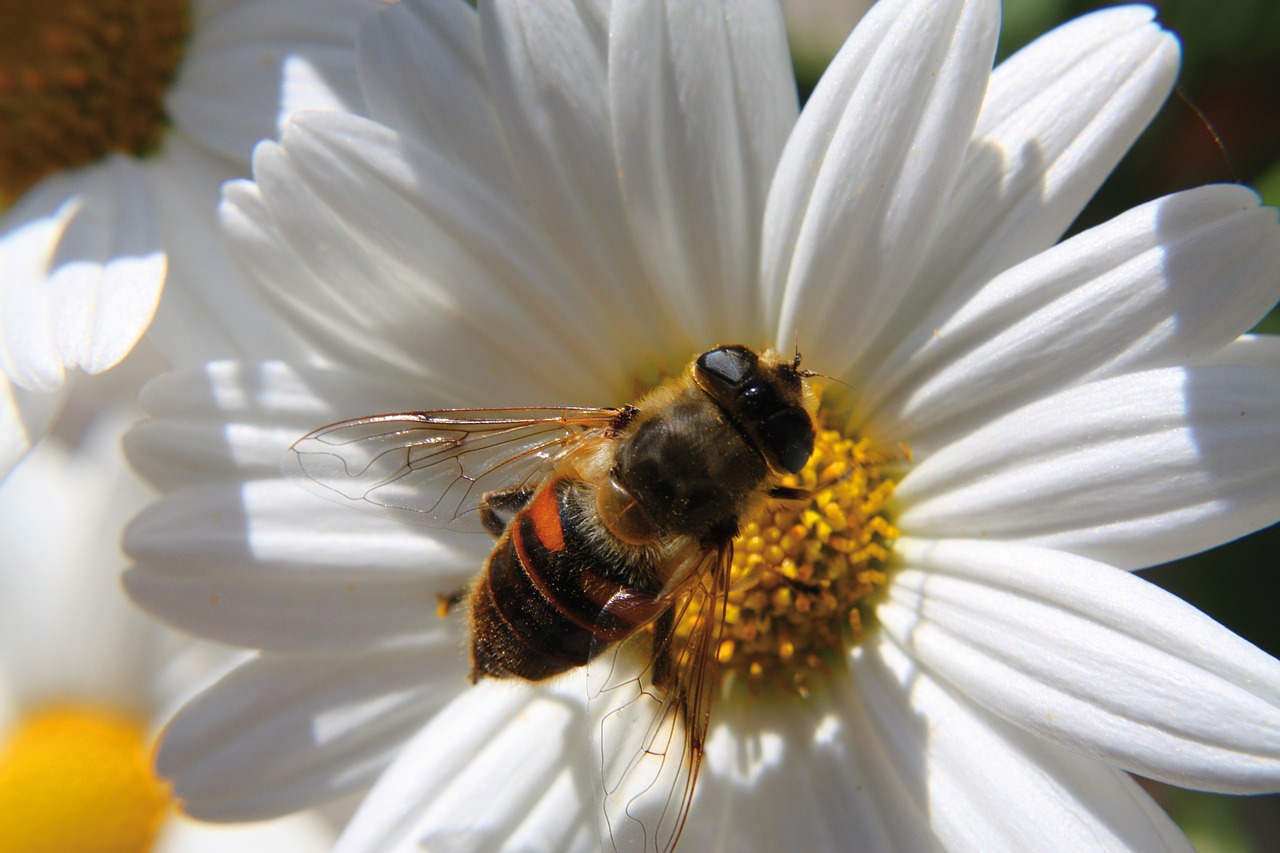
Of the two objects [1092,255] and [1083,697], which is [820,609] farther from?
[1092,255]

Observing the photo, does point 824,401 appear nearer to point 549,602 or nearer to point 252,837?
point 549,602

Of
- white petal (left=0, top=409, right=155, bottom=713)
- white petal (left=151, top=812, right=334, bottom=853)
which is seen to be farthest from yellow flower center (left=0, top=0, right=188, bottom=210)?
white petal (left=151, top=812, right=334, bottom=853)

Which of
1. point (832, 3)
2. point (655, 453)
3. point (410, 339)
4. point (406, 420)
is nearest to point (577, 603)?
point (655, 453)

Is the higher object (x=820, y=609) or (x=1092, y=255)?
(x=1092, y=255)

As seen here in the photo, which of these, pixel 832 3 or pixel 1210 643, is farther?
pixel 832 3

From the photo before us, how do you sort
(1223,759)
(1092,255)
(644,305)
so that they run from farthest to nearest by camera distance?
(644,305)
(1092,255)
(1223,759)

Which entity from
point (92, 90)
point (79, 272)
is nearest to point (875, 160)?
point (79, 272)

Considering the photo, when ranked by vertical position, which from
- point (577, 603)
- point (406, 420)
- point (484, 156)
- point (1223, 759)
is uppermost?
point (484, 156)
